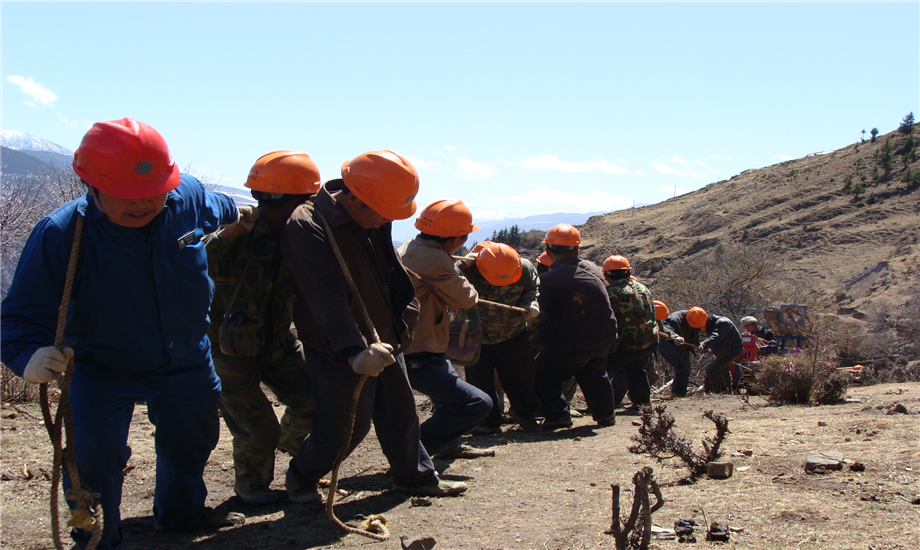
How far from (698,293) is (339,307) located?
48.7 feet

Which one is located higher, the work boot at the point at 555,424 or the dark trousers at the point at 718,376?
the dark trousers at the point at 718,376

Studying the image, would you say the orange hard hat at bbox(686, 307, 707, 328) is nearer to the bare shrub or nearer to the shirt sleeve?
the bare shrub

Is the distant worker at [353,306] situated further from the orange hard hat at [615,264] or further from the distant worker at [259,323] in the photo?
the orange hard hat at [615,264]

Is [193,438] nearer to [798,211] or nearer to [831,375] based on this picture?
Answer: [831,375]

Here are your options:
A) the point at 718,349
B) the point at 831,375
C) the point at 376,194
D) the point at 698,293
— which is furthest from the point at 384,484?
the point at 698,293

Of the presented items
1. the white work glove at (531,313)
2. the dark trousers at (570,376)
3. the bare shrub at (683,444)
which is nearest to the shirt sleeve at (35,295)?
the bare shrub at (683,444)

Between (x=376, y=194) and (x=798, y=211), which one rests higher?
(x=798, y=211)

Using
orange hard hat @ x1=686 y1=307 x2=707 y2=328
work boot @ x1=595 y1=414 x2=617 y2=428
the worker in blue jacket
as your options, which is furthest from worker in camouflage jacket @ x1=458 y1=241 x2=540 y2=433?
orange hard hat @ x1=686 y1=307 x2=707 y2=328

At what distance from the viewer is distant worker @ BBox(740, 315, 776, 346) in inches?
515

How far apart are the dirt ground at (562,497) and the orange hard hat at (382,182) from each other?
157 cm

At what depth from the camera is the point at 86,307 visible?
9.21ft

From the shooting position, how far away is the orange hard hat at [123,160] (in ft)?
8.71

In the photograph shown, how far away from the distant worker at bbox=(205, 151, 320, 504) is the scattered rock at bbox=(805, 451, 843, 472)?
2.87m

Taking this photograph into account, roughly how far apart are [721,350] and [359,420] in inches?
308
